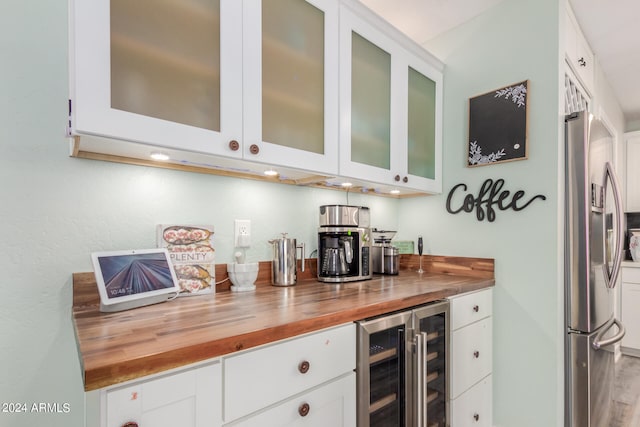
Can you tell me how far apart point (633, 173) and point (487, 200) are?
3.06 m

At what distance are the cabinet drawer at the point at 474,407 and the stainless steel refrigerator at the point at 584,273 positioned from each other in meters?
0.38

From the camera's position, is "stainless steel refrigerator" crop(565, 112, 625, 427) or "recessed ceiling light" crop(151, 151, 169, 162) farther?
"stainless steel refrigerator" crop(565, 112, 625, 427)

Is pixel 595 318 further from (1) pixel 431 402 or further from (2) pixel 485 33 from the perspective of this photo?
(2) pixel 485 33

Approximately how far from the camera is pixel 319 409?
1.00 m

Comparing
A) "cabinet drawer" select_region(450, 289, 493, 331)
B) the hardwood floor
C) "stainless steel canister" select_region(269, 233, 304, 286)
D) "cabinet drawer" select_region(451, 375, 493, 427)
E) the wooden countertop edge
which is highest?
"stainless steel canister" select_region(269, 233, 304, 286)

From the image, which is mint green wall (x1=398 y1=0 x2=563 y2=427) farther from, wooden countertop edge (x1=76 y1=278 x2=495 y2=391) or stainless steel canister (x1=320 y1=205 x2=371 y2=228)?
wooden countertop edge (x1=76 y1=278 x2=495 y2=391)

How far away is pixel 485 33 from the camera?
79.7 inches

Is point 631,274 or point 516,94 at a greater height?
point 516,94

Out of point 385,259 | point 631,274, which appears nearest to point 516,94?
point 385,259

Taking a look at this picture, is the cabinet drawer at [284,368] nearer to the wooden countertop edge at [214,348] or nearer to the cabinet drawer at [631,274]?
the wooden countertop edge at [214,348]

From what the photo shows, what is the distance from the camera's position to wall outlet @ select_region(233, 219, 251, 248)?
1541 millimetres

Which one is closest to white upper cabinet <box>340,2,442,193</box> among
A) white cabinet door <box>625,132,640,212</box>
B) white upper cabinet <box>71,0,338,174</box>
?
white upper cabinet <box>71,0,338,174</box>

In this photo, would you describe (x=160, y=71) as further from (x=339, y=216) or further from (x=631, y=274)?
(x=631, y=274)

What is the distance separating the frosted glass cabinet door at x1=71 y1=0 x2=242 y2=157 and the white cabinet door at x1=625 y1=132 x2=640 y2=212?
4.58m
